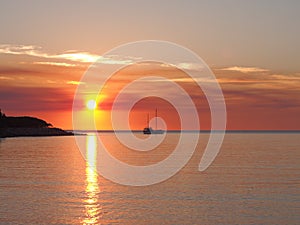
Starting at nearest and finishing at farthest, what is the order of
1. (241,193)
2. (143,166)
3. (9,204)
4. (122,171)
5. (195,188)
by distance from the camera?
(9,204)
(241,193)
(195,188)
(122,171)
(143,166)

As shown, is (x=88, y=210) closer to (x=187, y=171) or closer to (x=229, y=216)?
(x=229, y=216)

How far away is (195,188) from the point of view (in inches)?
2052

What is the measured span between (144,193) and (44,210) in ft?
39.9

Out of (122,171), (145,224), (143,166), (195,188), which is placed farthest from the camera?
(143,166)

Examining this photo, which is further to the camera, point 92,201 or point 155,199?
point 155,199

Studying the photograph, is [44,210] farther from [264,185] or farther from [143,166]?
[143,166]

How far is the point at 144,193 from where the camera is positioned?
48844mm

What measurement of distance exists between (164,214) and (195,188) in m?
14.4

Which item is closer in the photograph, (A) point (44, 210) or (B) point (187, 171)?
(A) point (44, 210)

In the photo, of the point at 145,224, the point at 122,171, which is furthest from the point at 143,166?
the point at 145,224

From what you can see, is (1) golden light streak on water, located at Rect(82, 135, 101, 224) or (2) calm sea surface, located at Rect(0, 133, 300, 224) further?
(2) calm sea surface, located at Rect(0, 133, 300, 224)

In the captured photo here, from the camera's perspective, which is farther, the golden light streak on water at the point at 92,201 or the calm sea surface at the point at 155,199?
the calm sea surface at the point at 155,199

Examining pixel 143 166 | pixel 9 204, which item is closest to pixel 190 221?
pixel 9 204

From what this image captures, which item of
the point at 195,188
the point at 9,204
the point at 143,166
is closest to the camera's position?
the point at 9,204
